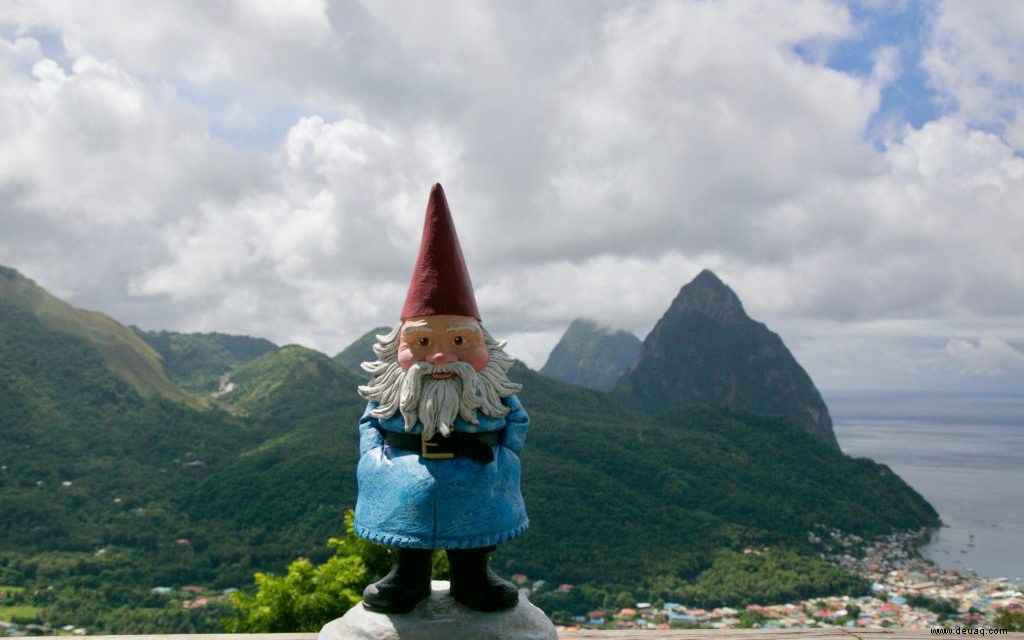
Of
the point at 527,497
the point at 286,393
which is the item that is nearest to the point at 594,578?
the point at 527,497

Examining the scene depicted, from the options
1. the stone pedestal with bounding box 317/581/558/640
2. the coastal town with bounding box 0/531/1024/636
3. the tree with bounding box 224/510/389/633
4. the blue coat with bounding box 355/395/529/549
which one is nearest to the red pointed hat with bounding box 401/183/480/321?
the blue coat with bounding box 355/395/529/549

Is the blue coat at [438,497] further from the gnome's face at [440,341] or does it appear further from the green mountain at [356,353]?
the green mountain at [356,353]

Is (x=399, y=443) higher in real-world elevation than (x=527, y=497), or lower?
higher

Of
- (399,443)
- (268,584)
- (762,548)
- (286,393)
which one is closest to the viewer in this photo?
(399,443)

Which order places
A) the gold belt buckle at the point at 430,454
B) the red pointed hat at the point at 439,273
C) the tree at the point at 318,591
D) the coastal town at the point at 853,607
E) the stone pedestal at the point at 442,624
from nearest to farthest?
the stone pedestal at the point at 442,624, the gold belt buckle at the point at 430,454, the red pointed hat at the point at 439,273, the tree at the point at 318,591, the coastal town at the point at 853,607

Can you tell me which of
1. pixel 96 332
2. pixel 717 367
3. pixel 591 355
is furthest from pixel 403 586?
pixel 591 355

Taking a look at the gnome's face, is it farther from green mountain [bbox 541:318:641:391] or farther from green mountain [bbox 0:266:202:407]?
green mountain [bbox 541:318:641:391]

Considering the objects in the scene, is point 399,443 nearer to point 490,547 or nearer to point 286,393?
point 490,547

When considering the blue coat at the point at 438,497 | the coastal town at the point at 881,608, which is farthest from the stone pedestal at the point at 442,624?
the coastal town at the point at 881,608
